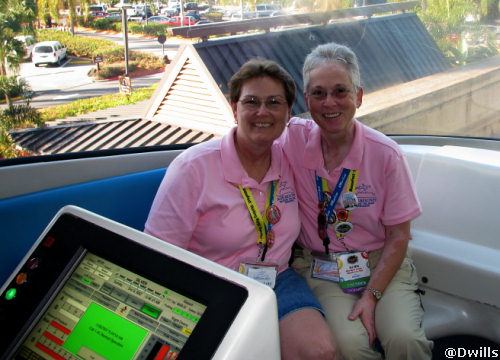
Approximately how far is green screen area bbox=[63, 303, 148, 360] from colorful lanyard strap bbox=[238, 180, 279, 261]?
2.77 ft

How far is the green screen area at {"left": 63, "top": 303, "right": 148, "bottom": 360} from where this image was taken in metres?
0.73

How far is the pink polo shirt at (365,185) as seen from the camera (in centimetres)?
171

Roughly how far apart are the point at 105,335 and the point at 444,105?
2.50 metres

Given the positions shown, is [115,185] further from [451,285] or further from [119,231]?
[451,285]

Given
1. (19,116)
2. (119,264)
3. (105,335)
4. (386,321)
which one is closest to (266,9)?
(19,116)

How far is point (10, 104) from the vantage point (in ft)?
5.92

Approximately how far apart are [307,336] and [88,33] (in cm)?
135

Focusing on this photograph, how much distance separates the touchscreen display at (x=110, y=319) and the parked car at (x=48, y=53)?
1.21 m

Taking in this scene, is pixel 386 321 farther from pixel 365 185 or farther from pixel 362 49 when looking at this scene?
pixel 362 49

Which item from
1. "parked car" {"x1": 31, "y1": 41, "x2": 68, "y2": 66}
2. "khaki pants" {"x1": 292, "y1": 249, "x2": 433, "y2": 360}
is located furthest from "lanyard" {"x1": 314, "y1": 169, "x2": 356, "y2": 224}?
"parked car" {"x1": 31, "y1": 41, "x2": 68, "y2": 66}

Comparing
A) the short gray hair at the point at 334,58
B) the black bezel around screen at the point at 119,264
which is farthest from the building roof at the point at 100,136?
the black bezel around screen at the point at 119,264

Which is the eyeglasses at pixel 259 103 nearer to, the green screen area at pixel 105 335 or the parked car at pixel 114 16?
the parked car at pixel 114 16

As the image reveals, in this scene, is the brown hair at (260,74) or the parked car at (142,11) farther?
the parked car at (142,11)

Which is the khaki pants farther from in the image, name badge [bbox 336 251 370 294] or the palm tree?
the palm tree
